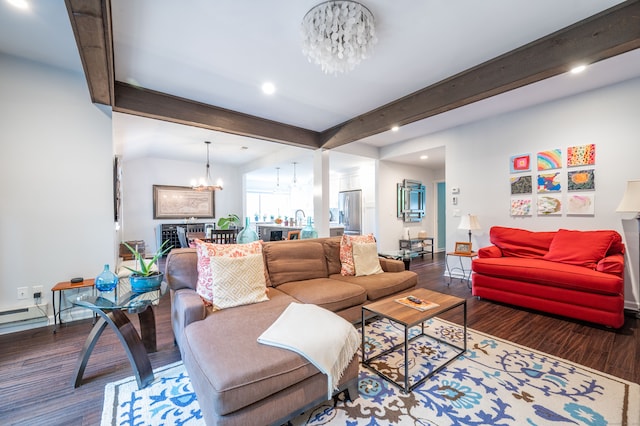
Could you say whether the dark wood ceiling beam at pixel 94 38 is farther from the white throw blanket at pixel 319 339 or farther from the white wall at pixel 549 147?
the white wall at pixel 549 147

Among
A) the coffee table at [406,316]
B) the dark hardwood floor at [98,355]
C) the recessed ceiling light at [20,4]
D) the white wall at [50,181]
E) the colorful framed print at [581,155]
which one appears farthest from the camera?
the colorful framed print at [581,155]

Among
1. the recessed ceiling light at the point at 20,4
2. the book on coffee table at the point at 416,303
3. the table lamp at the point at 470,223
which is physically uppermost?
the recessed ceiling light at the point at 20,4

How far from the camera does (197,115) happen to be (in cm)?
340

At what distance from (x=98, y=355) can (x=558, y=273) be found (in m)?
4.50

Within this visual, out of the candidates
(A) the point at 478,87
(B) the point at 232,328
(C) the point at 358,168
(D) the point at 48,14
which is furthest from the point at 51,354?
(C) the point at 358,168

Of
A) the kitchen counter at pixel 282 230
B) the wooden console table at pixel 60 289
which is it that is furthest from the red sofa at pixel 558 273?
the wooden console table at pixel 60 289

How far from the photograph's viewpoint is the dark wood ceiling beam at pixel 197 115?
9.66 ft

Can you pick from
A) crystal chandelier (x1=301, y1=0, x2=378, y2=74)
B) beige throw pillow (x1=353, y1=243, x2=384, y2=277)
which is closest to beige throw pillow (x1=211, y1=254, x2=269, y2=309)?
beige throw pillow (x1=353, y1=243, x2=384, y2=277)

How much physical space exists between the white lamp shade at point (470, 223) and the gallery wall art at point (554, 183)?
49 cm

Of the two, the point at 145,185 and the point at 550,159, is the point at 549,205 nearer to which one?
the point at 550,159

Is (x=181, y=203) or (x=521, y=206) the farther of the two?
(x=181, y=203)

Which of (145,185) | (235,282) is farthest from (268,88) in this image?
(145,185)

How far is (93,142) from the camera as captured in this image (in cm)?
298

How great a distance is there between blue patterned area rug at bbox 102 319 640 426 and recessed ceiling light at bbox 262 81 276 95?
2.81 metres
